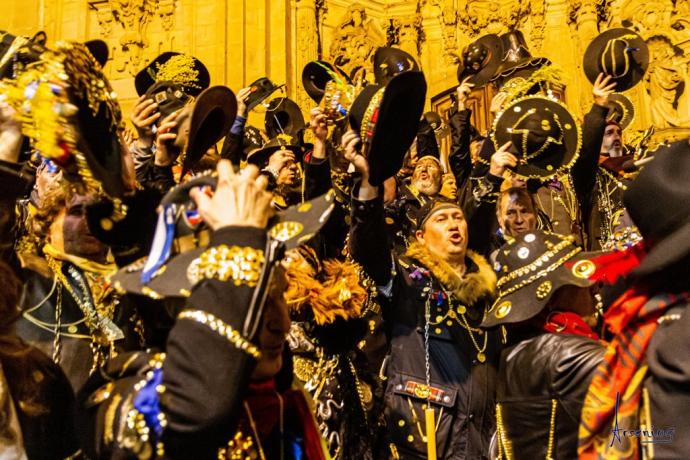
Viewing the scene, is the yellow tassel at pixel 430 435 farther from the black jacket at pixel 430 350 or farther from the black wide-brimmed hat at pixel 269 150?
the black wide-brimmed hat at pixel 269 150

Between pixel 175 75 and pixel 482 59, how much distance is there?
3650mm

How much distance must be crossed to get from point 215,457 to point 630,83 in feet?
18.7

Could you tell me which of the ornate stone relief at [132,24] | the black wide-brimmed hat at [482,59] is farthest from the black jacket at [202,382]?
the ornate stone relief at [132,24]

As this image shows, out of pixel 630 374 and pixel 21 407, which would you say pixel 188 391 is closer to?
pixel 21 407

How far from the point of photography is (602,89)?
6.13 metres

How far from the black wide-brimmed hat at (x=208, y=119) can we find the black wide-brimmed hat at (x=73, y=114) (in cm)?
67

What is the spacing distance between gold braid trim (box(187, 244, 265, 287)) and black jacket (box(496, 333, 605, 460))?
1.70 meters

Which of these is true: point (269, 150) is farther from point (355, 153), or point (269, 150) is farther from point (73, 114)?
point (73, 114)

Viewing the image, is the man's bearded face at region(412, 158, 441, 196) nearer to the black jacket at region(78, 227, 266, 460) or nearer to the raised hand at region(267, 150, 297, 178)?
the raised hand at region(267, 150, 297, 178)

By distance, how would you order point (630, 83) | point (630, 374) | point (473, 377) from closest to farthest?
point (630, 374), point (473, 377), point (630, 83)

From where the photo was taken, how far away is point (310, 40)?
12578 mm

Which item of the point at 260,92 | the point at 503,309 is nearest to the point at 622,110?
the point at 260,92

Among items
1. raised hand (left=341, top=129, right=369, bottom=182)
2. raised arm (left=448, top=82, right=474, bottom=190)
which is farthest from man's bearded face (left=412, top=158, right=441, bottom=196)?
raised hand (left=341, top=129, right=369, bottom=182)

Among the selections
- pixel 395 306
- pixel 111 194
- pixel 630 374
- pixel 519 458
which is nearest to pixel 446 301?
pixel 395 306
